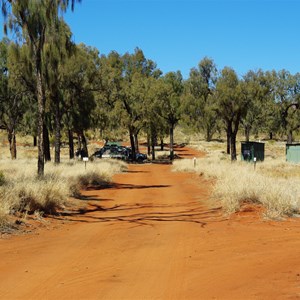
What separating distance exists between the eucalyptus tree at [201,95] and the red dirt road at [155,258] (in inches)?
1224

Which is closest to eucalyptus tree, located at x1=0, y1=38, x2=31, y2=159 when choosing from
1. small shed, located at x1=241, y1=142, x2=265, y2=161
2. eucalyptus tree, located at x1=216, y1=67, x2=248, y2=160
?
eucalyptus tree, located at x1=216, y1=67, x2=248, y2=160

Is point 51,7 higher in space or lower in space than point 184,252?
higher

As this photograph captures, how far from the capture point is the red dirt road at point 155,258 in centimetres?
570

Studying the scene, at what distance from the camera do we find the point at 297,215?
37.7 feet

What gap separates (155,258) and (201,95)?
3881 cm

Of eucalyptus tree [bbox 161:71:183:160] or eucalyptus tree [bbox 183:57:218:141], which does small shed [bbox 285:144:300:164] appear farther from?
eucalyptus tree [bbox 161:71:183:160]

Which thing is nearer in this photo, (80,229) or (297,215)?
(80,229)

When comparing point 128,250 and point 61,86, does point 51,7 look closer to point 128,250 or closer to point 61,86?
point 128,250

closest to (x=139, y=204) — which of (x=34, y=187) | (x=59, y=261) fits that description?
(x=34, y=187)

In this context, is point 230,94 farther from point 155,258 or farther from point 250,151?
point 155,258

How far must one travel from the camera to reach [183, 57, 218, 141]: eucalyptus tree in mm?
43156

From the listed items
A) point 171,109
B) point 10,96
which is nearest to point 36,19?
point 10,96

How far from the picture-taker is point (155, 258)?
7535 millimetres

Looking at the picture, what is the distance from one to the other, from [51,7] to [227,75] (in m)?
26.2
